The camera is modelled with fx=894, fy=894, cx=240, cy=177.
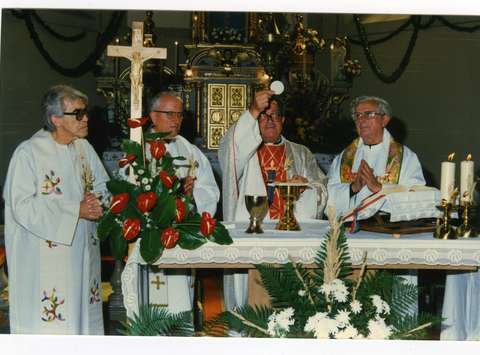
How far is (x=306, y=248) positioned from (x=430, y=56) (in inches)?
203

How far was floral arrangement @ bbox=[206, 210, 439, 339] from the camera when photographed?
4133 mm

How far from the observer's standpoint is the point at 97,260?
6.16 metres

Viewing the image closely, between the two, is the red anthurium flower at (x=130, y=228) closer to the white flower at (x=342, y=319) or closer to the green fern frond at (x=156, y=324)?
the green fern frond at (x=156, y=324)

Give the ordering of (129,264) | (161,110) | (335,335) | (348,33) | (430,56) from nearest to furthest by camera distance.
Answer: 1. (335,335)
2. (129,264)
3. (161,110)
4. (430,56)
5. (348,33)

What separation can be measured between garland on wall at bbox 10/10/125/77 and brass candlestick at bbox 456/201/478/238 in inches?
202

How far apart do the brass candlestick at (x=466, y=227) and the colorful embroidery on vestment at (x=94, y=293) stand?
8.06 feet

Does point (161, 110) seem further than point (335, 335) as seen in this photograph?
Yes

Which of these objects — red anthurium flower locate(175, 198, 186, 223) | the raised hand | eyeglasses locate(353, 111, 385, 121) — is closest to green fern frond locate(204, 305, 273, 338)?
red anthurium flower locate(175, 198, 186, 223)

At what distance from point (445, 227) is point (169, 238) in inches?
63.7

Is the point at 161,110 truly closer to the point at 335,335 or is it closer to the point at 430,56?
the point at 335,335

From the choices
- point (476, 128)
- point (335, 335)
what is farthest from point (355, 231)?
point (476, 128)

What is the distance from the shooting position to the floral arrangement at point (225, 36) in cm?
1023

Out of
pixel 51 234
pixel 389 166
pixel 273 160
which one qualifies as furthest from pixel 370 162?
pixel 51 234

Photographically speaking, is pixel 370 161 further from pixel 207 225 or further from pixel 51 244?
pixel 51 244
